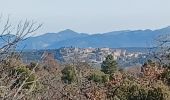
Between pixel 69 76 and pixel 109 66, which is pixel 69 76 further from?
pixel 109 66

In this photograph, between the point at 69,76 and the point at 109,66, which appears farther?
the point at 109,66

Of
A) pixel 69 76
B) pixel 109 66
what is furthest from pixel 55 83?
pixel 109 66

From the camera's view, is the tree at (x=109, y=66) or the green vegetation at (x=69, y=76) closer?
the green vegetation at (x=69, y=76)

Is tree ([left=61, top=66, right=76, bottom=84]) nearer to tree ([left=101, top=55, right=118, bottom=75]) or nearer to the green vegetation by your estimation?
the green vegetation

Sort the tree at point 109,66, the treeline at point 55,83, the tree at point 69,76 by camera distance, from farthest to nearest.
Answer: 1. the tree at point 109,66
2. the tree at point 69,76
3. the treeline at point 55,83

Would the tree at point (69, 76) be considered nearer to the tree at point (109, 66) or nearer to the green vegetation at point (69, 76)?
the green vegetation at point (69, 76)

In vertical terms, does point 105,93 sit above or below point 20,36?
below

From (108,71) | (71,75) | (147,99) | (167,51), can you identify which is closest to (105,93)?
(167,51)

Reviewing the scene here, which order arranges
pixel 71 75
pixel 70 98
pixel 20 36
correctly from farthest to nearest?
pixel 71 75, pixel 70 98, pixel 20 36

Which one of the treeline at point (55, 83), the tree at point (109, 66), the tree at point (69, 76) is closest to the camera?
the treeline at point (55, 83)

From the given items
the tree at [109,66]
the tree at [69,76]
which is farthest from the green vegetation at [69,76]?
the tree at [109,66]

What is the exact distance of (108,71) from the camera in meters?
40.9

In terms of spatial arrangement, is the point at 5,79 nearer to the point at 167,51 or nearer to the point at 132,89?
the point at 132,89

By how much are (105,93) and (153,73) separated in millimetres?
5013
